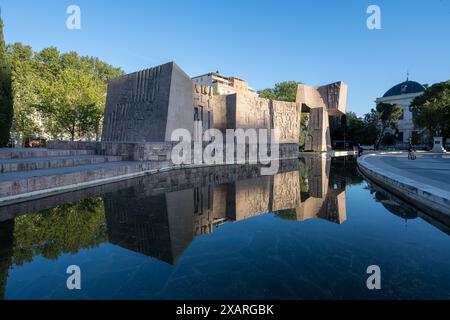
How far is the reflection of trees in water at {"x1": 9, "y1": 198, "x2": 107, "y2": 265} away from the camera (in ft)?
11.6

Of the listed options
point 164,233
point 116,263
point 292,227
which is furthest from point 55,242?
point 292,227

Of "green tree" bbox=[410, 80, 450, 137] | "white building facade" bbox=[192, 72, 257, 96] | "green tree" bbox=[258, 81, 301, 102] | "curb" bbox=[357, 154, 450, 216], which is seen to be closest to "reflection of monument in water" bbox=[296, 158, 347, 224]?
"curb" bbox=[357, 154, 450, 216]

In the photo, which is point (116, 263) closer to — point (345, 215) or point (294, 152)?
point (345, 215)

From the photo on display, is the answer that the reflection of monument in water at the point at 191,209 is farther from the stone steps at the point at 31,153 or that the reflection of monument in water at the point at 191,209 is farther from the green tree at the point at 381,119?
the green tree at the point at 381,119

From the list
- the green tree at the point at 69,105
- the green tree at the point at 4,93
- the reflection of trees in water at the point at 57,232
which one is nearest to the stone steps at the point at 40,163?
the reflection of trees in water at the point at 57,232

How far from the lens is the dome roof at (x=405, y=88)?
61.6 m

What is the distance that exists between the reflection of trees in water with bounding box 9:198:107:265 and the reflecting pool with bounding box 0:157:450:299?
0.02 m

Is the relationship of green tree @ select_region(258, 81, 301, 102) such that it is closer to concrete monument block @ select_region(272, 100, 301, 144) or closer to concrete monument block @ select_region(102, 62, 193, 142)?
concrete monument block @ select_region(272, 100, 301, 144)

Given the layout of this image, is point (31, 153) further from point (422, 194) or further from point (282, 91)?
point (282, 91)

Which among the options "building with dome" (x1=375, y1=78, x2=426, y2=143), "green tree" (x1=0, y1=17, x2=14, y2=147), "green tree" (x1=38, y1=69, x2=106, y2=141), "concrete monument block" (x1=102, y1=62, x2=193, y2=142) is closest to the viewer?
"concrete monument block" (x1=102, y1=62, x2=193, y2=142)

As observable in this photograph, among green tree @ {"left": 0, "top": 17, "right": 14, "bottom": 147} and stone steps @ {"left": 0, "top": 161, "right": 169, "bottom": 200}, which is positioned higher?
green tree @ {"left": 0, "top": 17, "right": 14, "bottom": 147}

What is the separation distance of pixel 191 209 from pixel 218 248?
7.08 ft

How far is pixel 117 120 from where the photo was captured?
16.9 metres

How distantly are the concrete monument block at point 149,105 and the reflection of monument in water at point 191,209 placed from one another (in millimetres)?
6267
